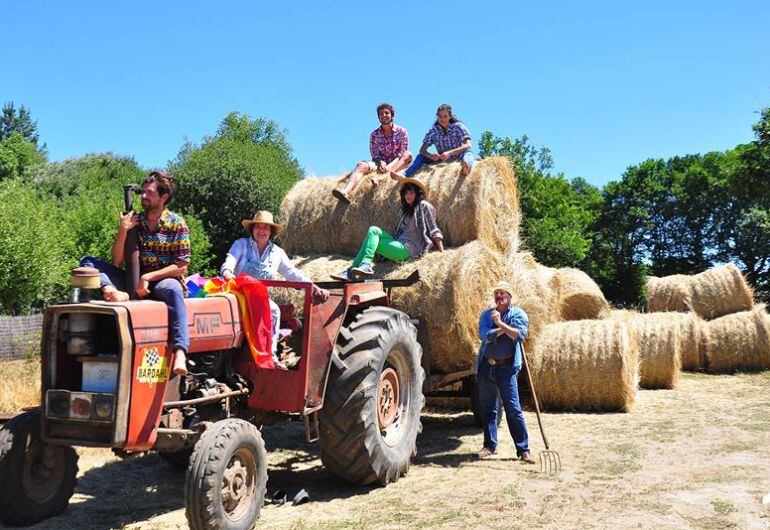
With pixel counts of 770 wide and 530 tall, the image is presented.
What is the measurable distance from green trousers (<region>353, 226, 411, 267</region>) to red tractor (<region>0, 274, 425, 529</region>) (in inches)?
55.8

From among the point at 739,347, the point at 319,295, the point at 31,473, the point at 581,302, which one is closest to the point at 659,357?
the point at 581,302

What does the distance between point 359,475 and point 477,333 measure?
236 cm

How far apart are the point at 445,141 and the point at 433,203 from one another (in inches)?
47.1

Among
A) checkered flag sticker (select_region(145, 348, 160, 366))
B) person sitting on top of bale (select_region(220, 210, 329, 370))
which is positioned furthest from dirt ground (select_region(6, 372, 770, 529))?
person sitting on top of bale (select_region(220, 210, 329, 370))

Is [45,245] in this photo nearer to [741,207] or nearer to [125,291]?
[125,291]

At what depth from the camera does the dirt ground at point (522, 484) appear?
16.0ft

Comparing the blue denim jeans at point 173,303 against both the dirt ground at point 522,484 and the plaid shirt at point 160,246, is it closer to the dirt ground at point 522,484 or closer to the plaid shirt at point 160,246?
the plaid shirt at point 160,246

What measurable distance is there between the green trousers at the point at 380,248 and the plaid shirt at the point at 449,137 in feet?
6.26

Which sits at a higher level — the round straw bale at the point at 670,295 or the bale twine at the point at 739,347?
the round straw bale at the point at 670,295

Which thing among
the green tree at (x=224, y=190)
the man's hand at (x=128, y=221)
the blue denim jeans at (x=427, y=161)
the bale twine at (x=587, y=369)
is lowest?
the bale twine at (x=587, y=369)

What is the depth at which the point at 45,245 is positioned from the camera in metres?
20.5

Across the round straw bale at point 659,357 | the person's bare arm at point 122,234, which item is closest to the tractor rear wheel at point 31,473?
the person's bare arm at point 122,234

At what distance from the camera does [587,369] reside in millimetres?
9203

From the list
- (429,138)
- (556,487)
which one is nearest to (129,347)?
(556,487)
